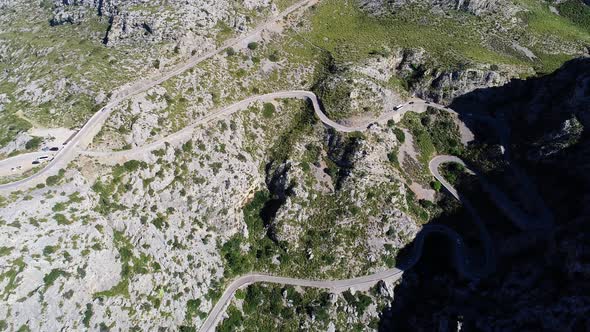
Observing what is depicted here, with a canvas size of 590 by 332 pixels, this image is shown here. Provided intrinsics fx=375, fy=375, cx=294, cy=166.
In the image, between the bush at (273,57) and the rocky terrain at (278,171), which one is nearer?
the rocky terrain at (278,171)

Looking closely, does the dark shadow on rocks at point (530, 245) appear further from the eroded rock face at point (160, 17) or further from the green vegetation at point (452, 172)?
the eroded rock face at point (160, 17)

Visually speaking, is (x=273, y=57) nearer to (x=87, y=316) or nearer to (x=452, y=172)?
(x=452, y=172)

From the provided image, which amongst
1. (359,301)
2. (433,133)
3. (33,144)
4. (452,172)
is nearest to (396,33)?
(433,133)

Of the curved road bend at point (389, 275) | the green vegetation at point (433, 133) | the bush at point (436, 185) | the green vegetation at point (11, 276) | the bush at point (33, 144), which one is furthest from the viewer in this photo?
the green vegetation at point (433, 133)

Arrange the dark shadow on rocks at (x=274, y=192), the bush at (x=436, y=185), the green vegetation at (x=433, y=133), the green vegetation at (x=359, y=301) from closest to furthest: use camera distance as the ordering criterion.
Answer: the green vegetation at (x=359, y=301) < the dark shadow on rocks at (x=274, y=192) < the bush at (x=436, y=185) < the green vegetation at (x=433, y=133)

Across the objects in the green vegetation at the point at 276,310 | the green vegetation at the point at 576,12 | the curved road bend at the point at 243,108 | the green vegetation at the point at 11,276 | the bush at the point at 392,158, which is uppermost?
the green vegetation at the point at 576,12

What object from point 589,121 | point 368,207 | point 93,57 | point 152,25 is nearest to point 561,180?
point 589,121

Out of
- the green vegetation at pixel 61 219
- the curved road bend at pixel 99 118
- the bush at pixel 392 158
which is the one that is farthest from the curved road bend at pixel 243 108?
the green vegetation at pixel 61 219
